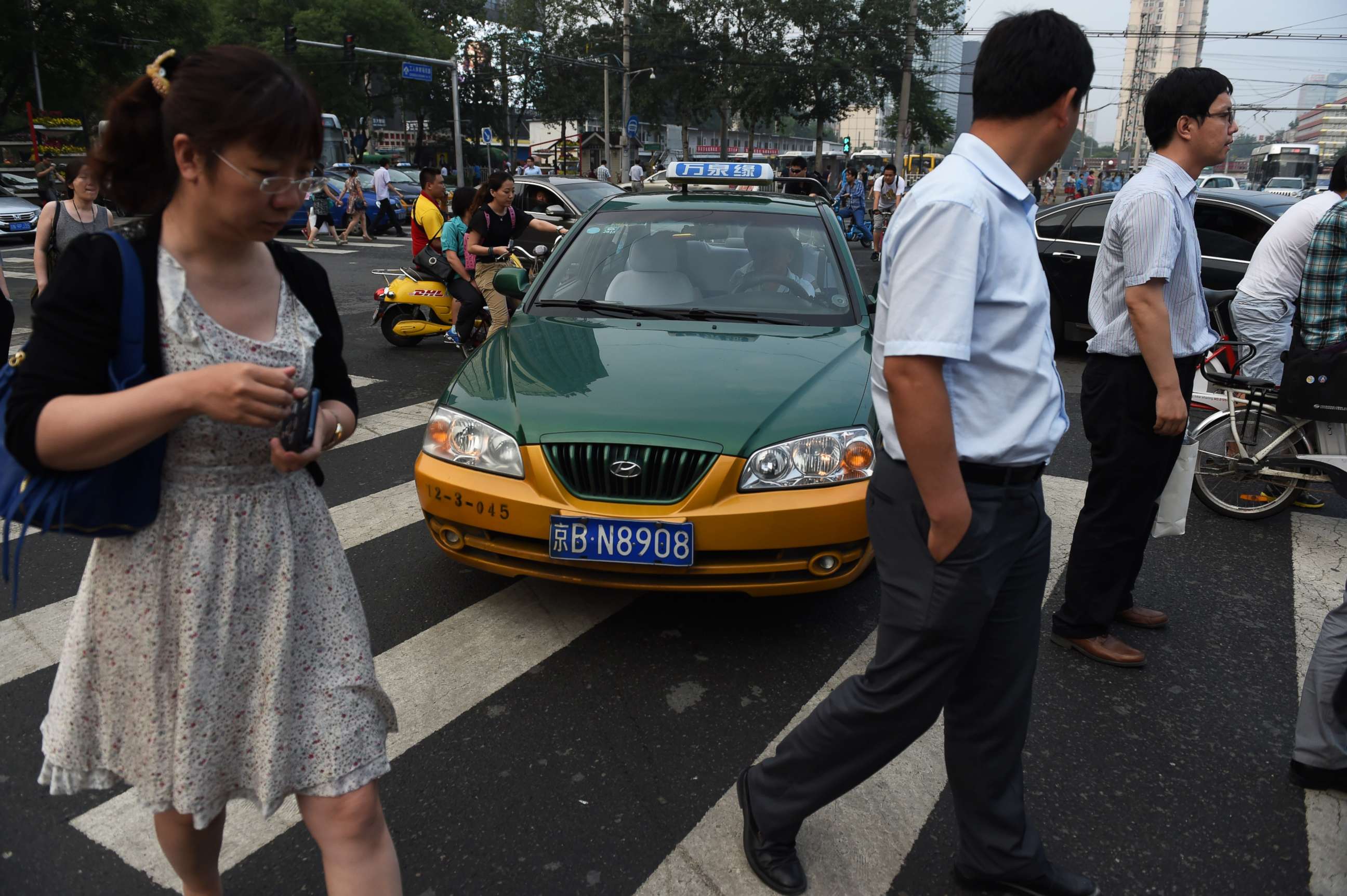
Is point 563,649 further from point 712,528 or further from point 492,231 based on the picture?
point 492,231

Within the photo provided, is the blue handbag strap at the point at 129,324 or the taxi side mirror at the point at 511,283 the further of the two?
the taxi side mirror at the point at 511,283

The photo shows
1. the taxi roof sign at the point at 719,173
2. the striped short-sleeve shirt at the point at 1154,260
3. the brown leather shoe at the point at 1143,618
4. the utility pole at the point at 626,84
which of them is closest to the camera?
the striped short-sleeve shirt at the point at 1154,260

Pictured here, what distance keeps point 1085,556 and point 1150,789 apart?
2.82 feet

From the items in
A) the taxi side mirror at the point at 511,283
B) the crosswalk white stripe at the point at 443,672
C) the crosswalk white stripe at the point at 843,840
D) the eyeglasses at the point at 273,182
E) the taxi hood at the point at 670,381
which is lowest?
the crosswalk white stripe at the point at 843,840

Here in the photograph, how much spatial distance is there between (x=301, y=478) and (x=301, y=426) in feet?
0.68

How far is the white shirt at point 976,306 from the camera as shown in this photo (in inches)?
69.4

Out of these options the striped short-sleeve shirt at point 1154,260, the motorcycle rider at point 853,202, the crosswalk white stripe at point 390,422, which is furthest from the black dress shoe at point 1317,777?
the motorcycle rider at point 853,202

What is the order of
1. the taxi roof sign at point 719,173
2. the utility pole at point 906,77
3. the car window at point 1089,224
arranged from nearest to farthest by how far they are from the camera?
the taxi roof sign at point 719,173 → the car window at point 1089,224 → the utility pole at point 906,77

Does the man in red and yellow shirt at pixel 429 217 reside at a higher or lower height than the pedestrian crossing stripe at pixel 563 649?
higher

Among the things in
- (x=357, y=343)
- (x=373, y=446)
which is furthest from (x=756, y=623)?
(x=357, y=343)

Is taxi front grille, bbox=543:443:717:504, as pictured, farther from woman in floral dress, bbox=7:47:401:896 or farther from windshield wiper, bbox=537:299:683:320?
woman in floral dress, bbox=7:47:401:896

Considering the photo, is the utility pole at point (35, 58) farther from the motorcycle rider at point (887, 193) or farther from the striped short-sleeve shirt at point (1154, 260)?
the striped short-sleeve shirt at point (1154, 260)

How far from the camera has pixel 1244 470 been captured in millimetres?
5062

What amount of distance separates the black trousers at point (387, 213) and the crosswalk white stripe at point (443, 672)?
70.5 feet
